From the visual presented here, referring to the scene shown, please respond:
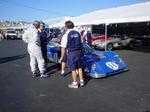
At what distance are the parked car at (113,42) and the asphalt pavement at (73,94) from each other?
8.03m

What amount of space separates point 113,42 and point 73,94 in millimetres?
11046

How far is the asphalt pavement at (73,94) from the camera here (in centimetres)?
473

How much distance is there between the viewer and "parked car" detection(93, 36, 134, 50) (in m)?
15.8

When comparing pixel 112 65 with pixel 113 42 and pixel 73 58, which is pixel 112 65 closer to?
pixel 73 58

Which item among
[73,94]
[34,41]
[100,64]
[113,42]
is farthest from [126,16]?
[73,94]

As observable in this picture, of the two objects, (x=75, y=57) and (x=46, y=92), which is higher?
(x=75, y=57)

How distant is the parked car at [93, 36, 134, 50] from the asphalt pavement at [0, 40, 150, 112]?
26.3 ft

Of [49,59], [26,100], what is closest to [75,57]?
[26,100]

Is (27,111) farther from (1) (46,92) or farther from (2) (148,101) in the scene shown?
(2) (148,101)

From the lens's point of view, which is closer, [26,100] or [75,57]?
[26,100]

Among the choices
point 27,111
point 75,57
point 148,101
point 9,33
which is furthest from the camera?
point 9,33

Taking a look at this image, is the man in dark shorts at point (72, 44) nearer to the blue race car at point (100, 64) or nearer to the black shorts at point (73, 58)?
the black shorts at point (73, 58)

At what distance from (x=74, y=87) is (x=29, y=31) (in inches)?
91.0

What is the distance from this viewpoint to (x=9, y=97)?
17.8 ft
